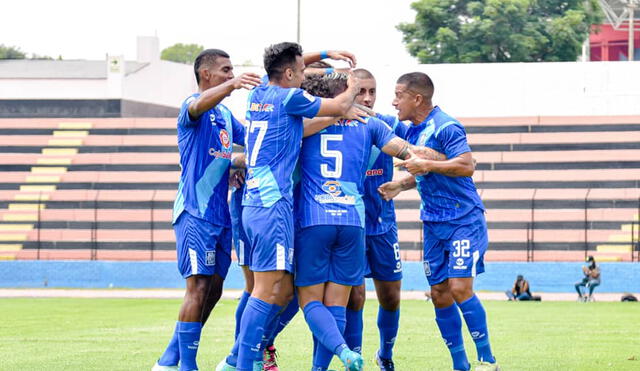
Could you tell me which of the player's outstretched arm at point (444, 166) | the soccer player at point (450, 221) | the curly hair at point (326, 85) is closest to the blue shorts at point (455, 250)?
the soccer player at point (450, 221)

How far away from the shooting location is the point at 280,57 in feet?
25.7

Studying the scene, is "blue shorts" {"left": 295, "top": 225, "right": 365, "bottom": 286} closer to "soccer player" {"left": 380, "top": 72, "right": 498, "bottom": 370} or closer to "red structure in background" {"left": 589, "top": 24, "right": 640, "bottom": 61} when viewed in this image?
"soccer player" {"left": 380, "top": 72, "right": 498, "bottom": 370}

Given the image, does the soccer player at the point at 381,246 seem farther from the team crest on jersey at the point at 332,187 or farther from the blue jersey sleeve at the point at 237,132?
the team crest on jersey at the point at 332,187

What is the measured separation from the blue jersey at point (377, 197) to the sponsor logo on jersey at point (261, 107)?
5.05ft

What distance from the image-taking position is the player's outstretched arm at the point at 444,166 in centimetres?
835

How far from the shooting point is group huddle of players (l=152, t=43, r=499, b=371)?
7.70 meters

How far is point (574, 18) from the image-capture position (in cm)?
5578

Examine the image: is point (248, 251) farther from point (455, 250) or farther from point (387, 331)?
point (455, 250)

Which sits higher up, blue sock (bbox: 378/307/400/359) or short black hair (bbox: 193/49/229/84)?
short black hair (bbox: 193/49/229/84)

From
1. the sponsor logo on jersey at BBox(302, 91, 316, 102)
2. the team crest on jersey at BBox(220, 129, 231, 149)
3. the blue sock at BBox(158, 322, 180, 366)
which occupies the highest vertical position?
the sponsor logo on jersey at BBox(302, 91, 316, 102)

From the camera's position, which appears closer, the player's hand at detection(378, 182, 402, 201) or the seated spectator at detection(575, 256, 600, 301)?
the player's hand at detection(378, 182, 402, 201)

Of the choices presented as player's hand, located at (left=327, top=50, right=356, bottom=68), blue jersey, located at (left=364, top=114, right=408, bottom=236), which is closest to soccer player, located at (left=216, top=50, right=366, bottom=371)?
player's hand, located at (left=327, top=50, right=356, bottom=68)

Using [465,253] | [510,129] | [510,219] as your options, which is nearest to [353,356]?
[465,253]

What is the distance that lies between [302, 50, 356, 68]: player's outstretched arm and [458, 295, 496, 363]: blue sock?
2.11 m
